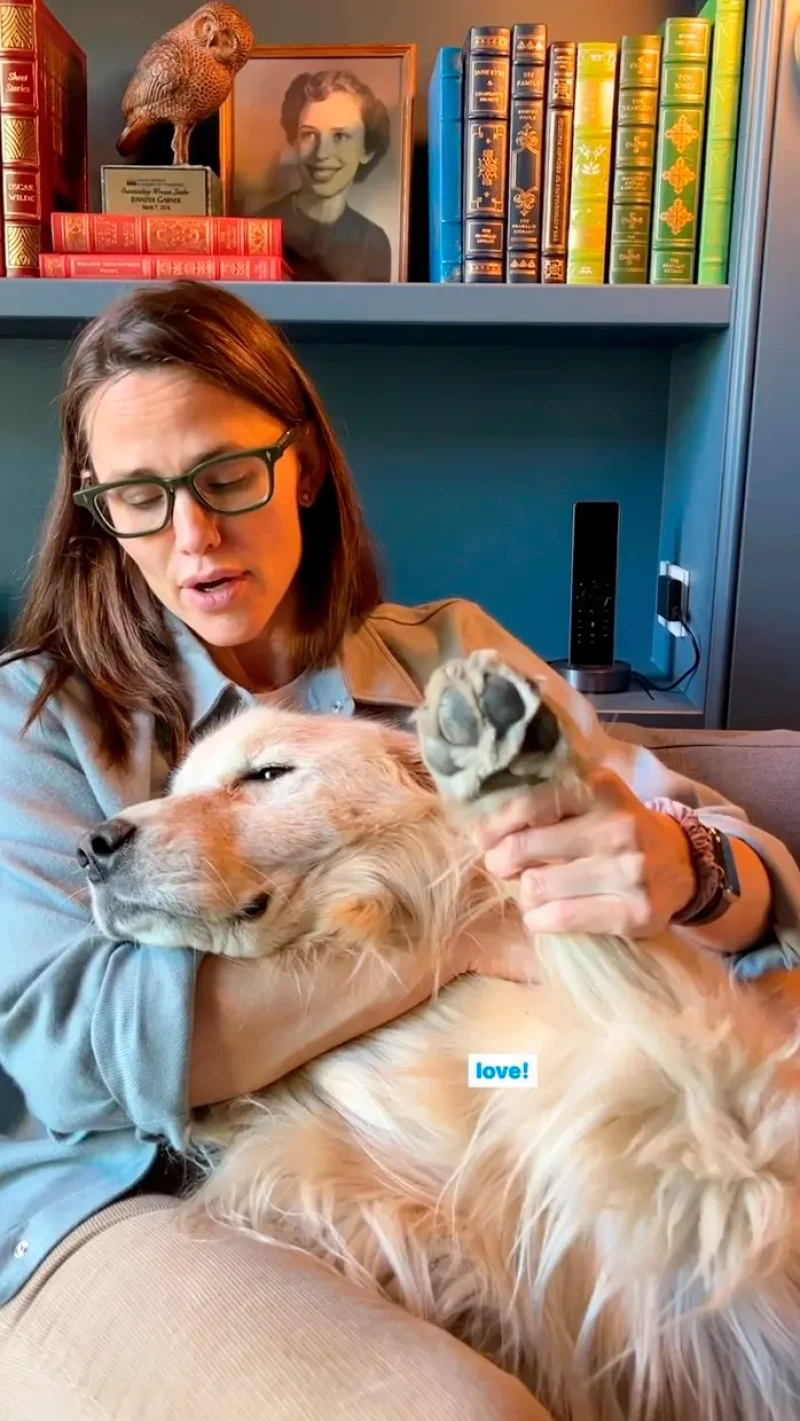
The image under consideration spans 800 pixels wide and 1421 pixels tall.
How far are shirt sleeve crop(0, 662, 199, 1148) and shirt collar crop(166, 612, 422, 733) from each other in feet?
0.52

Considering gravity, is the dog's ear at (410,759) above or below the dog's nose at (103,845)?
above

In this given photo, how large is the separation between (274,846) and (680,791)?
0.51 meters

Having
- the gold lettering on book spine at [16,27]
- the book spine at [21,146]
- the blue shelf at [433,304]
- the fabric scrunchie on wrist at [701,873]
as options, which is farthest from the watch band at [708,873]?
the gold lettering on book spine at [16,27]

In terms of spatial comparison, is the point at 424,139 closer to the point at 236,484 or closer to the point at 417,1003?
the point at 236,484

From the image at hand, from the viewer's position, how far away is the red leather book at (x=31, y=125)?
1.45 metres

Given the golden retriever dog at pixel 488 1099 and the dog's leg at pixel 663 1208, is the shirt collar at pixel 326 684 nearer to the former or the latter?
the golden retriever dog at pixel 488 1099

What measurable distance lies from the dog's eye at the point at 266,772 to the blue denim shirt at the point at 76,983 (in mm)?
143

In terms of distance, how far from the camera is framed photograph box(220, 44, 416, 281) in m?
1.60

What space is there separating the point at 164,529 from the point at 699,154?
102cm

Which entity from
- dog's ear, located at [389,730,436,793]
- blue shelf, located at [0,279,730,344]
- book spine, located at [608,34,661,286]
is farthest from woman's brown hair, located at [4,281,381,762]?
book spine, located at [608,34,661,286]

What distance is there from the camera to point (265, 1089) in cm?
92

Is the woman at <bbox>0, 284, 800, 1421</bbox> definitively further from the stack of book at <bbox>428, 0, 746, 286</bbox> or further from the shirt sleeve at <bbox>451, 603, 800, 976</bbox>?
the stack of book at <bbox>428, 0, 746, 286</bbox>

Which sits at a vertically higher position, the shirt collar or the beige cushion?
the shirt collar

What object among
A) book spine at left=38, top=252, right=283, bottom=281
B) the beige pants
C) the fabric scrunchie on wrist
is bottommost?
the beige pants
